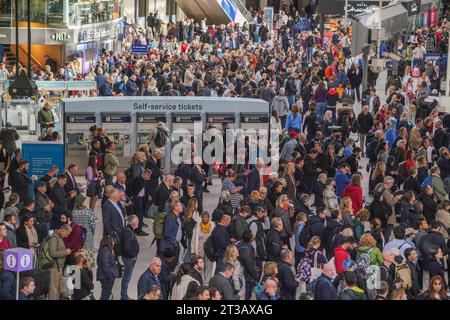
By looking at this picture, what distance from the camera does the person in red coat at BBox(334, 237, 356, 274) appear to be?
20.0m

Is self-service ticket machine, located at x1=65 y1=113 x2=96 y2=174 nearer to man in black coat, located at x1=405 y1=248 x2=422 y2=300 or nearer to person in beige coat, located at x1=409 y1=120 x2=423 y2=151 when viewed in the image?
person in beige coat, located at x1=409 y1=120 x2=423 y2=151

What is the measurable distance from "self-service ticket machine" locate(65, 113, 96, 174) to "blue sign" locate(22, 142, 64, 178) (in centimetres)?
142

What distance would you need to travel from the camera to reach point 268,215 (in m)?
23.6

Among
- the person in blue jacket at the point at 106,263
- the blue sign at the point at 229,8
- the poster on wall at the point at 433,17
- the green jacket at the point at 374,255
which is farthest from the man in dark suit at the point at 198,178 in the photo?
the poster on wall at the point at 433,17

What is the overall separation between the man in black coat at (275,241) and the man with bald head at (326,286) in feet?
8.59

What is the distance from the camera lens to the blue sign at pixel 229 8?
7219cm

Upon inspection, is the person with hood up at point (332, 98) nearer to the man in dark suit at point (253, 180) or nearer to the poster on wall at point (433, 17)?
the man in dark suit at point (253, 180)

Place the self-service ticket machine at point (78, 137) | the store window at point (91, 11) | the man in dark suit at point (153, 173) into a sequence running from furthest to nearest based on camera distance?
the store window at point (91, 11) → the self-service ticket machine at point (78, 137) → the man in dark suit at point (153, 173)

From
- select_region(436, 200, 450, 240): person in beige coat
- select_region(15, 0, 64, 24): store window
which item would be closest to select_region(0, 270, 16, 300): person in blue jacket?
select_region(436, 200, 450, 240): person in beige coat

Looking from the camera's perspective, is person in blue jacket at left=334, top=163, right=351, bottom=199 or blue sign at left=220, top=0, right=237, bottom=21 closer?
person in blue jacket at left=334, top=163, right=351, bottom=199

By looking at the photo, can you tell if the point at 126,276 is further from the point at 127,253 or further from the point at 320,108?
the point at 320,108
